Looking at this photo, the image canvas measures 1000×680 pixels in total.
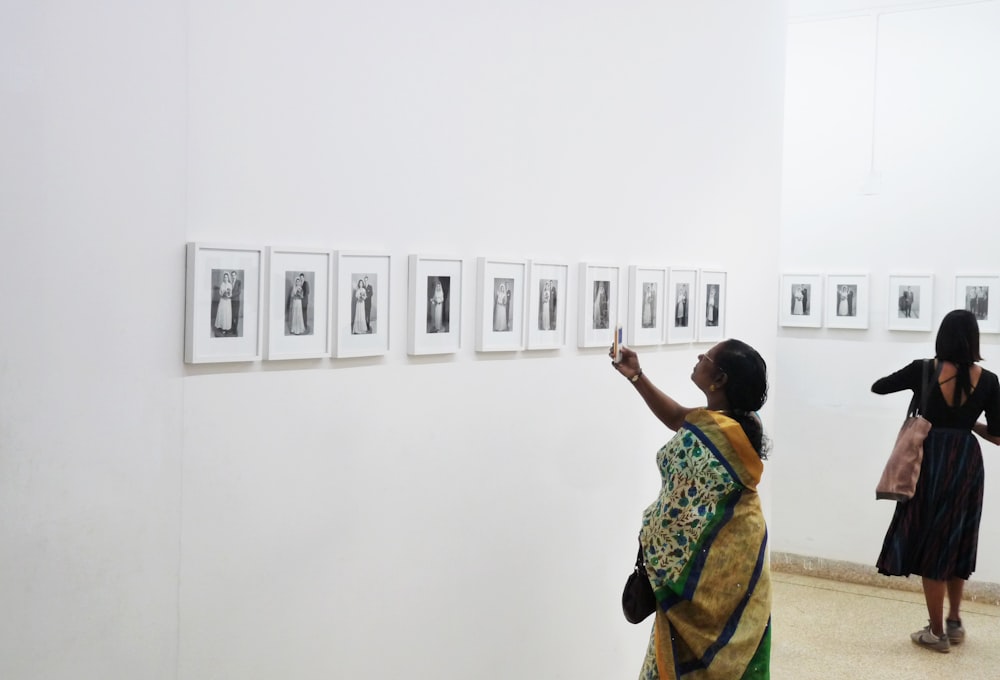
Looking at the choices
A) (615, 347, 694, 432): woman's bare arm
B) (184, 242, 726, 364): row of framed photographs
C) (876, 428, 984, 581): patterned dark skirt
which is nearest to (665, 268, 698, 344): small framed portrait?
(184, 242, 726, 364): row of framed photographs

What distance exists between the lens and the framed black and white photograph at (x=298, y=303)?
3467 mm

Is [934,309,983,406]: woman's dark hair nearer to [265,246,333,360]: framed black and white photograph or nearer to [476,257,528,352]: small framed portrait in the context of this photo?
[476,257,528,352]: small framed portrait

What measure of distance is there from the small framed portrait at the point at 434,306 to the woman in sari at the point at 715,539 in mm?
1146

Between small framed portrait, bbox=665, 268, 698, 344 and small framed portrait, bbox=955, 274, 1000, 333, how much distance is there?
14.5ft

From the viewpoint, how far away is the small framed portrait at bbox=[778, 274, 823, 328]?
10.0 m

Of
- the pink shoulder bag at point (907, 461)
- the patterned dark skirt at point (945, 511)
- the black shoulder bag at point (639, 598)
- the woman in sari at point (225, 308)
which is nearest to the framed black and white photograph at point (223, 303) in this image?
the woman in sari at point (225, 308)

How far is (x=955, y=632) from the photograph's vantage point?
7977 millimetres

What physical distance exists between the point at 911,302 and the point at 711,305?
13.6 feet

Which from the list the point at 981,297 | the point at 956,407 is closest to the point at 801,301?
the point at 981,297

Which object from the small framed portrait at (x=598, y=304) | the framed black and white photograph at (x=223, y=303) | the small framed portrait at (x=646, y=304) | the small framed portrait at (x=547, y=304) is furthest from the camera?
the small framed portrait at (x=646, y=304)

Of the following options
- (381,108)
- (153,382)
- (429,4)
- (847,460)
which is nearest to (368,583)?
(153,382)

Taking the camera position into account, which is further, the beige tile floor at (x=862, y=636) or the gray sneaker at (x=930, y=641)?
the gray sneaker at (x=930, y=641)

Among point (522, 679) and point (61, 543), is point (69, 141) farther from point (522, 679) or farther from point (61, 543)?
point (522, 679)

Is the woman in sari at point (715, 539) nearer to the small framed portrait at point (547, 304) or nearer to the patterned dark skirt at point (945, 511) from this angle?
the small framed portrait at point (547, 304)
